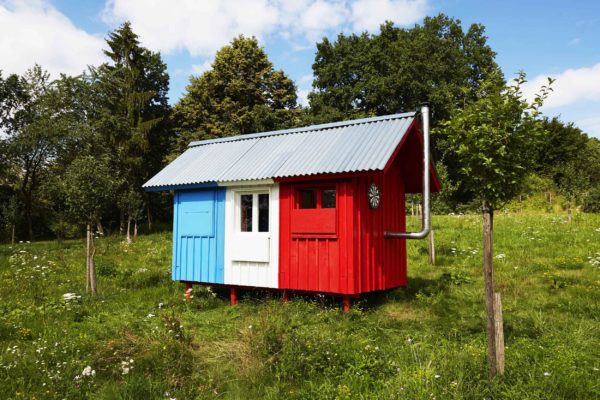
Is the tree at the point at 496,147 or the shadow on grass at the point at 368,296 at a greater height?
the tree at the point at 496,147

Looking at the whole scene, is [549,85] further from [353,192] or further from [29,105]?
[29,105]

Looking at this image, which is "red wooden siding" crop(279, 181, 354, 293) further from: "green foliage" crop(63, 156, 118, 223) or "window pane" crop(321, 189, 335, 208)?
"green foliage" crop(63, 156, 118, 223)

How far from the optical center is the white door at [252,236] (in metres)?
9.54

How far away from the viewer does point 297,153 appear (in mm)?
9734

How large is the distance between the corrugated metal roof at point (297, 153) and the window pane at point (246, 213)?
24.3 inches

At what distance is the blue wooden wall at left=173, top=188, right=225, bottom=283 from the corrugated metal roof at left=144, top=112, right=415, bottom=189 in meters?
0.49

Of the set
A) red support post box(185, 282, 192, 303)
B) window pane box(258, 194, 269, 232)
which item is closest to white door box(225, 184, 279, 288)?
window pane box(258, 194, 269, 232)

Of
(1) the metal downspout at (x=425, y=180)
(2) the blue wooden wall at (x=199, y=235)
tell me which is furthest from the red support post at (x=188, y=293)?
(1) the metal downspout at (x=425, y=180)

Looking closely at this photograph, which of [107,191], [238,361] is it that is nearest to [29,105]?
[107,191]

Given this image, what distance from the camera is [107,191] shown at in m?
11.8

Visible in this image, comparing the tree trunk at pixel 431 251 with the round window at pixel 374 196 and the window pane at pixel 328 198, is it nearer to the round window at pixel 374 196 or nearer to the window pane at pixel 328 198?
the round window at pixel 374 196

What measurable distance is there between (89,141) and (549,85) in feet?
89.7

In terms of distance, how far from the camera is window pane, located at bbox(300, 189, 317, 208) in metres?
9.38

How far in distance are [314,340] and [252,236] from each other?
12.7ft
